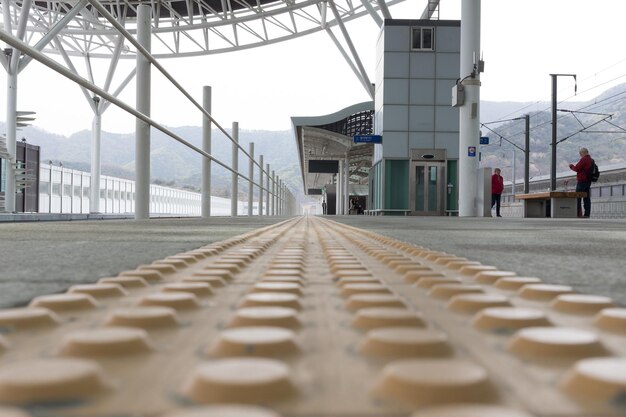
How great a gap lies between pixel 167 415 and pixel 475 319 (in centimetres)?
72

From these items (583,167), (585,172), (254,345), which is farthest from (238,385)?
(585,172)

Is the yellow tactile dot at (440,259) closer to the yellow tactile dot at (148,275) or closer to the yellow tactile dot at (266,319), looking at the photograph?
the yellow tactile dot at (148,275)

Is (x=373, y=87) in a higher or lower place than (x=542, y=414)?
higher

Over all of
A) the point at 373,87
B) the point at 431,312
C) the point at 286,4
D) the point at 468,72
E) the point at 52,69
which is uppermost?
the point at 286,4

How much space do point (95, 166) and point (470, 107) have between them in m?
18.3

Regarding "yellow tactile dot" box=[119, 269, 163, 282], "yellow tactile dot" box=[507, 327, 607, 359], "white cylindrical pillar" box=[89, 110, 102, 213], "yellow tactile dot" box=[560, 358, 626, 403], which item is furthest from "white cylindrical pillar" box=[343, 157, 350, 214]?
"yellow tactile dot" box=[560, 358, 626, 403]

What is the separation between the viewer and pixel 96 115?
28141 millimetres

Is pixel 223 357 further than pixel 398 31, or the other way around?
pixel 398 31

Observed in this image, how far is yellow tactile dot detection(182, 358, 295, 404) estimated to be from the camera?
0.67 meters

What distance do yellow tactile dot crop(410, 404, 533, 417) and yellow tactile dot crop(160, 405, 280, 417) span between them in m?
0.16

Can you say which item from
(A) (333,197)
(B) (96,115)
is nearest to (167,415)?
(B) (96,115)

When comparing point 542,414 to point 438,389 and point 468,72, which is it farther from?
point 468,72

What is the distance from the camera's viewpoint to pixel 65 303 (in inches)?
51.8

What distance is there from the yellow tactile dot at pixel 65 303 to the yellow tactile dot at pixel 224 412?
2.62 ft
